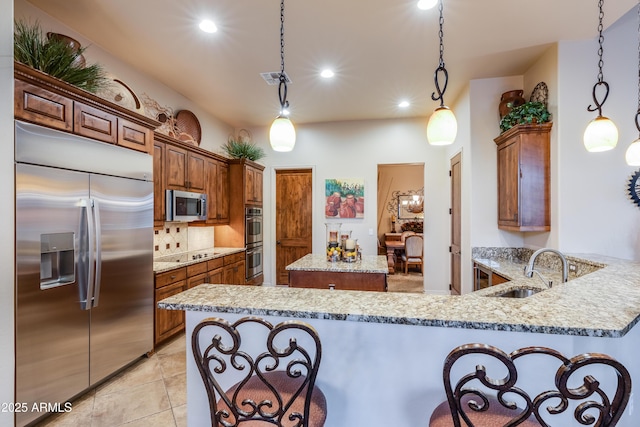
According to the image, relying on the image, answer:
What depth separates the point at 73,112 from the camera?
2.22 meters

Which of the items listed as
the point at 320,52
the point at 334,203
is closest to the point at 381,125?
the point at 334,203

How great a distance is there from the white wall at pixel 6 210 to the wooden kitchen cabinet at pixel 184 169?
1.65 meters

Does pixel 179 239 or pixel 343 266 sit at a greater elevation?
pixel 179 239

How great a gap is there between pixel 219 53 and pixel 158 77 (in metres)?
1.14

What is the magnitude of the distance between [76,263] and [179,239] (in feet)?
6.67

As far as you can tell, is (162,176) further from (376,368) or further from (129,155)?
(376,368)

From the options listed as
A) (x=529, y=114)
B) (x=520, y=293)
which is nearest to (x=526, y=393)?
(x=520, y=293)

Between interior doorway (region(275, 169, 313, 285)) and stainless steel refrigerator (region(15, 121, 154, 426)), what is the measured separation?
313cm

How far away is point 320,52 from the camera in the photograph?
320cm

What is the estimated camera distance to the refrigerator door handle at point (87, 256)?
2229mm

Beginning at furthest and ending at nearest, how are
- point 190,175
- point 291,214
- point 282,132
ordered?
point 291,214 → point 190,175 → point 282,132

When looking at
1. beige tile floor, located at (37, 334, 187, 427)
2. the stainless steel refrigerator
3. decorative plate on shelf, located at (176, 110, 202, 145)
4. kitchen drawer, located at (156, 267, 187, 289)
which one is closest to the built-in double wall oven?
decorative plate on shelf, located at (176, 110, 202, 145)

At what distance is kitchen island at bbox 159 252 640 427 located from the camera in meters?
1.22

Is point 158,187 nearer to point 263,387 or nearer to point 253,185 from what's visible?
point 253,185
